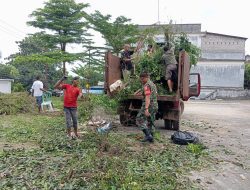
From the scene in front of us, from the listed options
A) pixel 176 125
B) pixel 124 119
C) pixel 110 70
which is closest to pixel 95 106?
pixel 124 119

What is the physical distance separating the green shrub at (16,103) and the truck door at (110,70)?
5565mm

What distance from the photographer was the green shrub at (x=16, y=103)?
1448 centimetres

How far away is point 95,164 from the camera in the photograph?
5.92 meters

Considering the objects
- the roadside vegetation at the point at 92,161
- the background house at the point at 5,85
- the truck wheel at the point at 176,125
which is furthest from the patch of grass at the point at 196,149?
the background house at the point at 5,85

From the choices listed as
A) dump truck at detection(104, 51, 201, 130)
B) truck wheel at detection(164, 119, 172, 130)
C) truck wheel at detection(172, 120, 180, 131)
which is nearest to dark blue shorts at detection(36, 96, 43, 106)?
dump truck at detection(104, 51, 201, 130)

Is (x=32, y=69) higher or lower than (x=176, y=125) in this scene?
higher

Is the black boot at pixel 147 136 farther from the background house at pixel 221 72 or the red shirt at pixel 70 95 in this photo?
the background house at pixel 221 72

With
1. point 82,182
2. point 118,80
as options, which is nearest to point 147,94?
point 118,80

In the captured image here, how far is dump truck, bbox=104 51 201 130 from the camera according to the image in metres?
10.2

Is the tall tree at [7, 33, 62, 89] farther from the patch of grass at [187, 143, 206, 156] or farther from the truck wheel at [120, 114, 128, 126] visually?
the patch of grass at [187, 143, 206, 156]

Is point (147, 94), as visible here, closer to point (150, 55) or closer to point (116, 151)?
point (116, 151)

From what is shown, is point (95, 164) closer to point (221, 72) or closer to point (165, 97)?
point (165, 97)

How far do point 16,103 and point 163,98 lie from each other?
7.64m

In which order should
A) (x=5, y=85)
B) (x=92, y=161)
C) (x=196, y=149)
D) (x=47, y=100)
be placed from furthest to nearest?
(x=5, y=85), (x=47, y=100), (x=196, y=149), (x=92, y=161)
